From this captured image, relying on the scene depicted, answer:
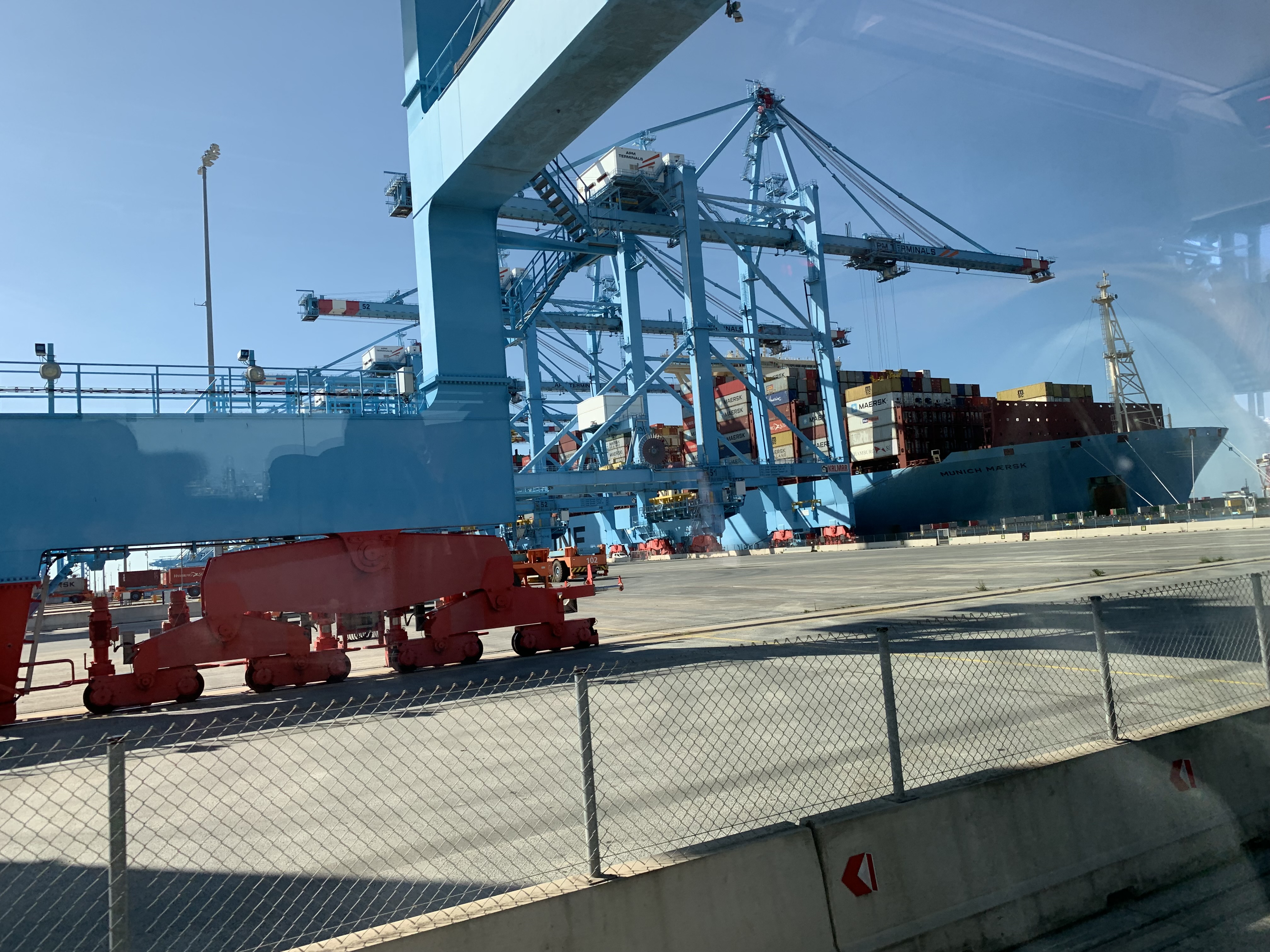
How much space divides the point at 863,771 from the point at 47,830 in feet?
20.5

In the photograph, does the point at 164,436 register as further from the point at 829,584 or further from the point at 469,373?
the point at 829,584

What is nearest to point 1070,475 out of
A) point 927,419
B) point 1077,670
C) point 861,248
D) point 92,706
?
point 927,419

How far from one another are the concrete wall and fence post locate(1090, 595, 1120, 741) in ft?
0.50

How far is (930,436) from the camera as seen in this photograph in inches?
2108

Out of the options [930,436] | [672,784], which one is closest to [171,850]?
[672,784]

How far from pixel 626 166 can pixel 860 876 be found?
38863 mm

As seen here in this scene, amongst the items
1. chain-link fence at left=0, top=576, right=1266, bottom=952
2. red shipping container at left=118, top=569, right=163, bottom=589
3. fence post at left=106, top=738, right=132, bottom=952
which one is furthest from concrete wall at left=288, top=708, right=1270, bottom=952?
red shipping container at left=118, top=569, right=163, bottom=589

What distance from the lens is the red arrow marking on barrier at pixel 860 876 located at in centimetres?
408

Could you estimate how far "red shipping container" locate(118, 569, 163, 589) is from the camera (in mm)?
15594

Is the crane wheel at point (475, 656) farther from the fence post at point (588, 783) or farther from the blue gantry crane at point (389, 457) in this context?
the fence post at point (588, 783)

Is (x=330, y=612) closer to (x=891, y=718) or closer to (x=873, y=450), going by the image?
(x=891, y=718)

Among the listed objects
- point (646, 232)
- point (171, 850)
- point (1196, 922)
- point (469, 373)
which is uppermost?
point (646, 232)

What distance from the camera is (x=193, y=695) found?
11719 mm

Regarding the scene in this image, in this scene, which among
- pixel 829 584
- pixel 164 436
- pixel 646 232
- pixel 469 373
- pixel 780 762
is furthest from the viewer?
pixel 646 232
